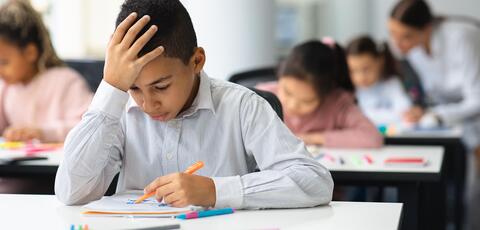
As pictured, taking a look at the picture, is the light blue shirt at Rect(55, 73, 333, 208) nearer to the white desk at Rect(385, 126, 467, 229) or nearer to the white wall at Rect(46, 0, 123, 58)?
the white desk at Rect(385, 126, 467, 229)

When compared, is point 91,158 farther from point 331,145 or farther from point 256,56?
point 256,56

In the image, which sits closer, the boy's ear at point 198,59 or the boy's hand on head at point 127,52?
the boy's hand on head at point 127,52

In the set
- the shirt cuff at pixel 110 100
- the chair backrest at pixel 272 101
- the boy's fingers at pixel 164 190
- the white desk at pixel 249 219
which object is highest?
the shirt cuff at pixel 110 100

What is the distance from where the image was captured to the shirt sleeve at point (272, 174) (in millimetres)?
1944

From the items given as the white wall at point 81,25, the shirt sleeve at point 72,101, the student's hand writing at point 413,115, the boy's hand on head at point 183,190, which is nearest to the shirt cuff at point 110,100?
the boy's hand on head at point 183,190

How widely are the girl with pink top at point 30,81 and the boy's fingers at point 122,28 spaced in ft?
5.87

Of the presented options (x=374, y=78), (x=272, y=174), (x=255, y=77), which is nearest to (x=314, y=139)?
(x=255, y=77)

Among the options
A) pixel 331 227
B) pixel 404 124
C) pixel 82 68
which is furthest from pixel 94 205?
pixel 404 124

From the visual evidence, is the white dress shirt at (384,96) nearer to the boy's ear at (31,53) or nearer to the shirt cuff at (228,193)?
the boy's ear at (31,53)

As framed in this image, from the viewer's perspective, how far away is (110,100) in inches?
79.3

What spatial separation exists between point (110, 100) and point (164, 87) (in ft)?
0.44

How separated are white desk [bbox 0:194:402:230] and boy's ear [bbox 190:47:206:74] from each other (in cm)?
37

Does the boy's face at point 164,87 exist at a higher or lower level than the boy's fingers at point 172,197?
higher

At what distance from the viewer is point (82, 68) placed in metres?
3.98
